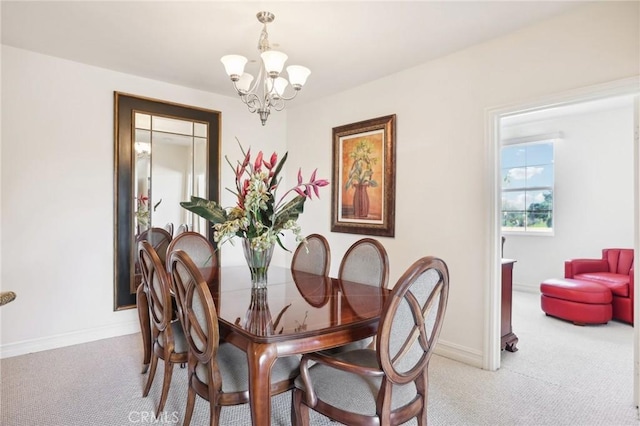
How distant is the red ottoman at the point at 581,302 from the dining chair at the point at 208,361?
365cm

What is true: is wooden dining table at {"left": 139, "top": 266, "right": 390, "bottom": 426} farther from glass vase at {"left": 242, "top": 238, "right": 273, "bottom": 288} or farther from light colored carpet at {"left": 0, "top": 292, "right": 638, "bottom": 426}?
light colored carpet at {"left": 0, "top": 292, "right": 638, "bottom": 426}

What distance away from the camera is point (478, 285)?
2922 millimetres

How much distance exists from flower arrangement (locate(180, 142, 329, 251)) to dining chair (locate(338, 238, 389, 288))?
68 cm

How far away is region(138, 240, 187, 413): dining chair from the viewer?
205 cm

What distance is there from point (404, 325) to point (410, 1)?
2.03 m

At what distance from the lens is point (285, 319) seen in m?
1.65

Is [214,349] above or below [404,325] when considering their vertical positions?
below

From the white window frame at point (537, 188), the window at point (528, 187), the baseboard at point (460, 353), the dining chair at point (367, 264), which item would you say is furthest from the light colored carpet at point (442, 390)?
the window at point (528, 187)

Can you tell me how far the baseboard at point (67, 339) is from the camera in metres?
3.05

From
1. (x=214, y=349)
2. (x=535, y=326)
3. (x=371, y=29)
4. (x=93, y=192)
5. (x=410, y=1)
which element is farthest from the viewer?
(x=535, y=326)

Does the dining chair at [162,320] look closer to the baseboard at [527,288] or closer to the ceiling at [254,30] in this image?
the ceiling at [254,30]

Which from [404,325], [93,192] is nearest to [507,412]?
[404,325]

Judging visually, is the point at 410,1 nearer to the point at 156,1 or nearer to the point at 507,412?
Answer: the point at 156,1

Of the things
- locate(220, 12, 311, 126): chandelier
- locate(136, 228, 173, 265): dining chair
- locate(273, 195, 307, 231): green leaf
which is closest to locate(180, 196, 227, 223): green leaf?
locate(273, 195, 307, 231): green leaf
